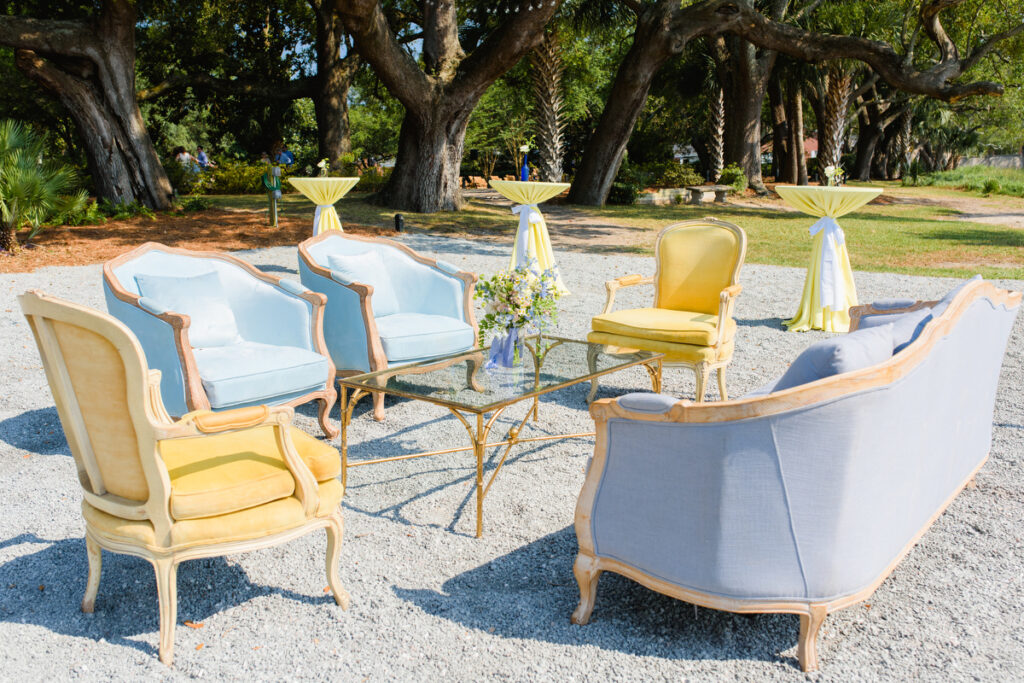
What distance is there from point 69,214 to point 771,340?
38.8ft

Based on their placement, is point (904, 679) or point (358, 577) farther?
point (358, 577)

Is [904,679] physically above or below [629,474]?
below

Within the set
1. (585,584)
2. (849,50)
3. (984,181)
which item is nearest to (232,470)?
(585,584)

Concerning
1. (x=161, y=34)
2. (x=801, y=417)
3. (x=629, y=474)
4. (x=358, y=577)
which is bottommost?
(x=358, y=577)

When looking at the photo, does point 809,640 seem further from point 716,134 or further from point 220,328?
point 716,134

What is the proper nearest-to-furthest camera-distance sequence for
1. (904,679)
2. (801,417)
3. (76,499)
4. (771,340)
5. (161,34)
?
(801,417) → (904,679) → (76,499) → (771,340) → (161,34)

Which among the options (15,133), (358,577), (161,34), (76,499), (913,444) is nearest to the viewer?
(913,444)

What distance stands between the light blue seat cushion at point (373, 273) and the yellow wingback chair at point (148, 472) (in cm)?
282

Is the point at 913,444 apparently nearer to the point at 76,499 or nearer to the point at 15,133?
the point at 76,499

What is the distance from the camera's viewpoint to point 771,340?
7.48 metres

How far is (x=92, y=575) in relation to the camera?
294 centimetres

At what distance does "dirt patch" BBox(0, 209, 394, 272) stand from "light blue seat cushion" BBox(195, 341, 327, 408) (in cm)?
766

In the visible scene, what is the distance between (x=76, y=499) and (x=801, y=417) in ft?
11.2

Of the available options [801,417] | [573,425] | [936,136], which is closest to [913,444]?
[801,417]
